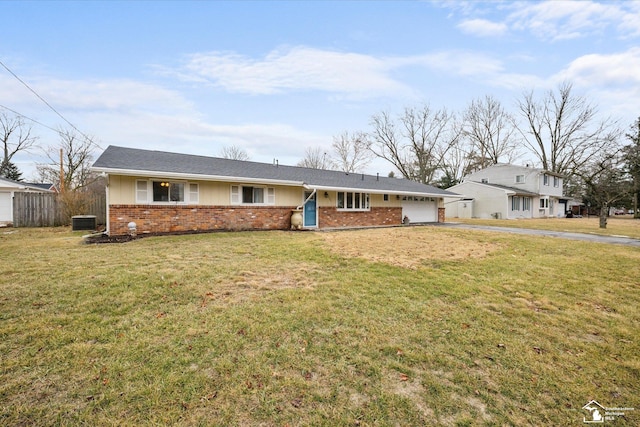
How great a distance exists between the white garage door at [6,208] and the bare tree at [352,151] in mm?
31592

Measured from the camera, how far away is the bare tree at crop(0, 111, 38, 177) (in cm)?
2772

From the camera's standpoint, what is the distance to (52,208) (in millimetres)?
14961

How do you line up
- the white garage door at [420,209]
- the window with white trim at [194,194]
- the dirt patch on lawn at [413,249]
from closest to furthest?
the dirt patch on lawn at [413,249] → the window with white trim at [194,194] → the white garage door at [420,209]

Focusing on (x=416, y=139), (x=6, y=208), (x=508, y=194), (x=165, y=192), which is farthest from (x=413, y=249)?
(x=416, y=139)

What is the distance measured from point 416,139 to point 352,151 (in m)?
8.72

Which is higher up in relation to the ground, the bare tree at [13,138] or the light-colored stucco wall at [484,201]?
the bare tree at [13,138]

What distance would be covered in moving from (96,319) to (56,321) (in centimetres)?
44

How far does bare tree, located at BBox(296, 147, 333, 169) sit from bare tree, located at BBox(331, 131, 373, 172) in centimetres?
162

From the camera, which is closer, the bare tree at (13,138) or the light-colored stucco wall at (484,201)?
the light-colored stucco wall at (484,201)

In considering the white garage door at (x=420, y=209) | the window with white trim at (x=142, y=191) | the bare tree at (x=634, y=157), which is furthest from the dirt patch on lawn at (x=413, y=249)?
the bare tree at (x=634, y=157)

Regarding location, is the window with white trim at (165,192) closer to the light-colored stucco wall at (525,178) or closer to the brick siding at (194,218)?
the brick siding at (194,218)

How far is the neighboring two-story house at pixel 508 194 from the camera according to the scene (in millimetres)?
27828

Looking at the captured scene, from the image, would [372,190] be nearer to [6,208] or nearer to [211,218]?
[211,218]

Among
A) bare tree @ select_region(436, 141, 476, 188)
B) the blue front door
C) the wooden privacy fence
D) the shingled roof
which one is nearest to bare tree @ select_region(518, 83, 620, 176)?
bare tree @ select_region(436, 141, 476, 188)
